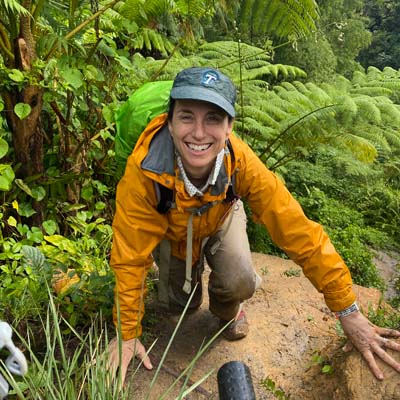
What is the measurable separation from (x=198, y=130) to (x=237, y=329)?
4.31 ft

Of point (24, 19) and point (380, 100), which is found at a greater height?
point (24, 19)

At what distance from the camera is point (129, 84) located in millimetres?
3408

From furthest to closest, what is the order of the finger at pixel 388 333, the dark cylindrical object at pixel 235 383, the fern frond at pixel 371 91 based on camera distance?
the fern frond at pixel 371 91, the finger at pixel 388 333, the dark cylindrical object at pixel 235 383

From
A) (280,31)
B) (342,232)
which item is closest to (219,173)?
(280,31)

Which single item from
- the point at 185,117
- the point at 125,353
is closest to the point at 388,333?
the point at 125,353

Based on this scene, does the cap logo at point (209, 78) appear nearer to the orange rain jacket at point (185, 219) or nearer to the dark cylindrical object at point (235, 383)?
the orange rain jacket at point (185, 219)

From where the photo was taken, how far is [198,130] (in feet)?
6.18

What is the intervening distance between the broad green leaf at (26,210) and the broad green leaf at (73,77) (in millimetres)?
892

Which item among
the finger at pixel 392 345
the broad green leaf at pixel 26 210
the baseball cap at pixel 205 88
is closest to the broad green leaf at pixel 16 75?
the broad green leaf at pixel 26 210

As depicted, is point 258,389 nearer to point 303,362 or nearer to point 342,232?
point 303,362

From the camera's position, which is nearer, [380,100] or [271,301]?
[271,301]

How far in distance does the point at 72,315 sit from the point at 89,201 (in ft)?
4.36

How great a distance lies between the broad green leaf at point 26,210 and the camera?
9.50ft

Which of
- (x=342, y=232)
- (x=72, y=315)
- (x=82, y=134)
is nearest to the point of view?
(x=72, y=315)
